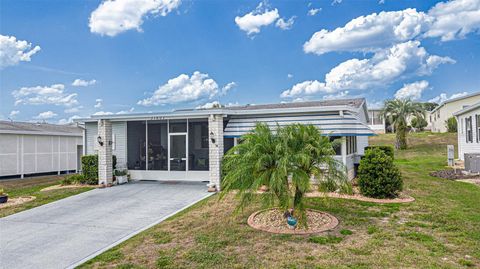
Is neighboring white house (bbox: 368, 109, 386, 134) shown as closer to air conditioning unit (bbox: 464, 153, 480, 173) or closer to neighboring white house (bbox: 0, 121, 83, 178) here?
air conditioning unit (bbox: 464, 153, 480, 173)

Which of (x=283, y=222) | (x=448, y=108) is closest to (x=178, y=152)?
(x=283, y=222)

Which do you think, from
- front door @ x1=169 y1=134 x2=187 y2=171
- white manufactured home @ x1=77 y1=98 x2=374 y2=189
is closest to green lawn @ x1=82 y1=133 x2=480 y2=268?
white manufactured home @ x1=77 y1=98 x2=374 y2=189

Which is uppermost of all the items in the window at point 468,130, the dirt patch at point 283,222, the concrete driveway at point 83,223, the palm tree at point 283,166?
the window at point 468,130

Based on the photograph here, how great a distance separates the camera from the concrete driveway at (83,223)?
6250 millimetres

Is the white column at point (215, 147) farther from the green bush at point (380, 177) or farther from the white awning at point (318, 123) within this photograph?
the green bush at point (380, 177)

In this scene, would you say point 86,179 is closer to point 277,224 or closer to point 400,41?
point 277,224

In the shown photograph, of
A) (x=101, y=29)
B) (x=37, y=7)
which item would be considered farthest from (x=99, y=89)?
(x=37, y=7)

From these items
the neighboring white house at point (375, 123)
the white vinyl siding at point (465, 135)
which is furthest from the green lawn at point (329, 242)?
the neighboring white house at point (375, 123)

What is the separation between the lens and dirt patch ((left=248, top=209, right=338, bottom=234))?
23.4 feet

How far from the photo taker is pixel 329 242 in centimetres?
630

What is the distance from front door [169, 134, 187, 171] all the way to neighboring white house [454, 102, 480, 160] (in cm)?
2090

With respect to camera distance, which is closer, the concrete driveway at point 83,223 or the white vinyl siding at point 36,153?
the concrete driveway at point 83,223

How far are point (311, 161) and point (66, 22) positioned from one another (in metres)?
18.2

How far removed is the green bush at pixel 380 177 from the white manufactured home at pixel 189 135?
1.54 meters
